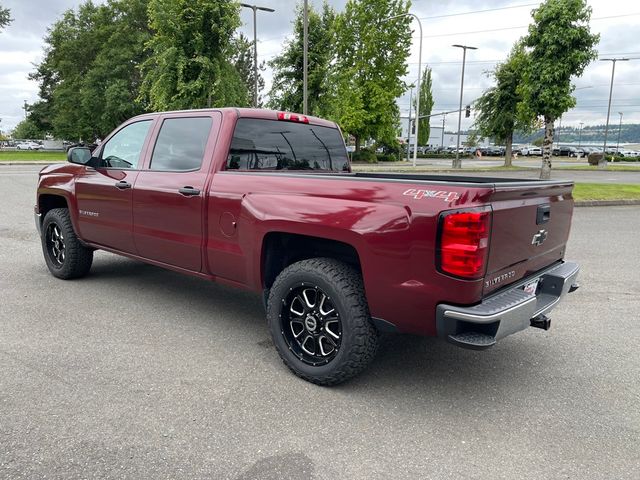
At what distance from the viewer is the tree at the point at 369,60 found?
34.5 m

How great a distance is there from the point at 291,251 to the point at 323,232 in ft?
1.90

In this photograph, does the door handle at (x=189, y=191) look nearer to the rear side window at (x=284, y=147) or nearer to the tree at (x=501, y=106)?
the rear side window at (x=284, y=147)

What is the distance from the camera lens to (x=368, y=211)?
2.93m

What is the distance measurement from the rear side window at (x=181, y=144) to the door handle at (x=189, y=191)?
0.19 meters

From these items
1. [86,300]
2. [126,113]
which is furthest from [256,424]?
[126,113]

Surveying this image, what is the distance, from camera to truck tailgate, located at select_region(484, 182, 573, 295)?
2782 millimetres

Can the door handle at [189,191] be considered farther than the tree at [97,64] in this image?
No

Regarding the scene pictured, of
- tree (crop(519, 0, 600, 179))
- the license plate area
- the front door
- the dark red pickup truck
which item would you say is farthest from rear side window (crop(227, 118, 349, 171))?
tree (crop(519, 0, 600, 179))

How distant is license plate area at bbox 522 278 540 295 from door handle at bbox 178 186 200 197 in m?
2.47

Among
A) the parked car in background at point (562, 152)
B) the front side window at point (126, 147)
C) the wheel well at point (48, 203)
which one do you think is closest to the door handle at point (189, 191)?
the front side window at point (126, 147)

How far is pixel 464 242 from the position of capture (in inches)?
103

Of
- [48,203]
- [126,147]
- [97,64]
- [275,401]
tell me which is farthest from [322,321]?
[97,64]

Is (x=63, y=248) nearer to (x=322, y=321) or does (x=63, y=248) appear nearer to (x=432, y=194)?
(x=322, y=321)

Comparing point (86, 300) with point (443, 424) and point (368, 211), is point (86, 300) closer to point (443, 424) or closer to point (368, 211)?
point (368, 211)
